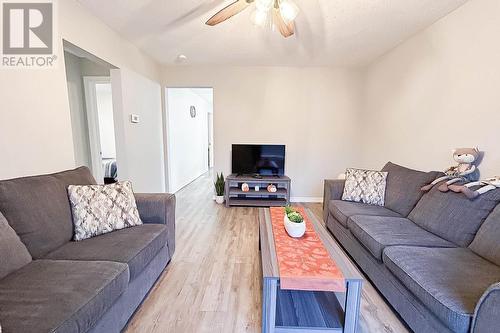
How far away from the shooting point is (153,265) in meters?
1.82

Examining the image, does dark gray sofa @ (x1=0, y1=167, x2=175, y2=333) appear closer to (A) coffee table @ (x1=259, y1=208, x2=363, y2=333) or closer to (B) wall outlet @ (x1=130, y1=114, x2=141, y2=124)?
(A) coffee table @ (x1=259, y1=208, x2=363, y2=333)

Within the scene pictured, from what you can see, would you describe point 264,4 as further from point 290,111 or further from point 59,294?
point 290,111

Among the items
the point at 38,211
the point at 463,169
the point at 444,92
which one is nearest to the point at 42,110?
the point at 38,211

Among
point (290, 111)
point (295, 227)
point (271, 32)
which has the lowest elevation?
point (295, 227)

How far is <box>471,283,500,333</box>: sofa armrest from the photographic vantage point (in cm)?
96

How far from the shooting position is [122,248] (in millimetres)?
1528

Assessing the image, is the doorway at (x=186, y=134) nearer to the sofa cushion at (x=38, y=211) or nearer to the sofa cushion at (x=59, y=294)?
the sofa cushion at (x=38, y=211)

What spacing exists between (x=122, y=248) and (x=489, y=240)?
2.38 metres

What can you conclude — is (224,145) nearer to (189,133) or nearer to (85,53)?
(189,133)

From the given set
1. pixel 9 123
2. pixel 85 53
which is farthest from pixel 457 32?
pixel 9 123

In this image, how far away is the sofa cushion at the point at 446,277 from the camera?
111 cm

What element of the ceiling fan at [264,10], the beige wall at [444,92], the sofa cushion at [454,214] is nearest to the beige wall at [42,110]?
the ceiling fan at [264,10]

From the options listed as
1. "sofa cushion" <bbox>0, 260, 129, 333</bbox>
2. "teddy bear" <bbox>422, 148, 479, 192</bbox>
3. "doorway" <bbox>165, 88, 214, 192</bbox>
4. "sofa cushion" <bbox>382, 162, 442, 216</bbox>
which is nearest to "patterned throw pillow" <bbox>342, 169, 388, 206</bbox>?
"sofa cushion" <bbox>382, 162, 442, 216</bbox>

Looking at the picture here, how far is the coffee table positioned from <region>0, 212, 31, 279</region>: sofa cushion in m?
1.35
